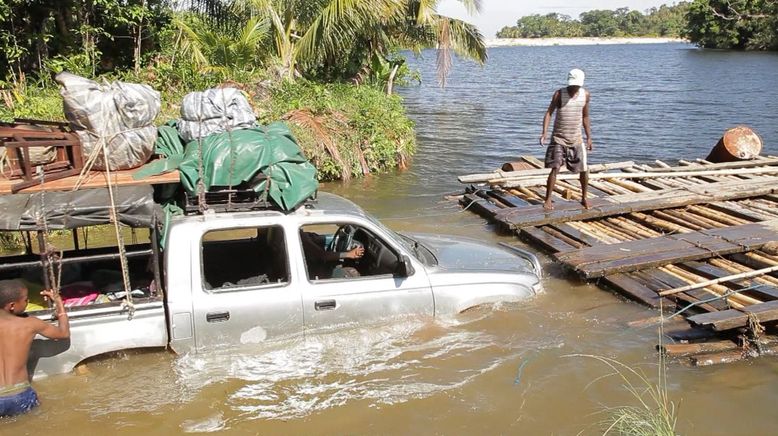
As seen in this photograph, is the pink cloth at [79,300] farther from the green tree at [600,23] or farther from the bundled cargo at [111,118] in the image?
the green tree at [600,23]

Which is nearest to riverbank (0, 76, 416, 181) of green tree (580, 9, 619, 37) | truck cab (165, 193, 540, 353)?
truck cab (165, 193, 540, 353)

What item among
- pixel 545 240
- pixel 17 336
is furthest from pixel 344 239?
pixel 545 240

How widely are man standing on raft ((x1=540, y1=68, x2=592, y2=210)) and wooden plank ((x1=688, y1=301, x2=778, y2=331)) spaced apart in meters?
3.78

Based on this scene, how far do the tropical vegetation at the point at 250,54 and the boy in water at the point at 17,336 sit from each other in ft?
29.1

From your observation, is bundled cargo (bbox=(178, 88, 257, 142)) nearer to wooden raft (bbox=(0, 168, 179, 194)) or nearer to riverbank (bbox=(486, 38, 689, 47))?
wooden raft (bbox=(0, 168, 179, 194))

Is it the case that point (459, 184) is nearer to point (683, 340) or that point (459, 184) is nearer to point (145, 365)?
point (683, 340)

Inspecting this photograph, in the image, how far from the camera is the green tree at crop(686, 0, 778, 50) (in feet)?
213

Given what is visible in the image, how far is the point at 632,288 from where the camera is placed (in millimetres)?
7422

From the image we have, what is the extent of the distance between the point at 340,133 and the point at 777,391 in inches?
401

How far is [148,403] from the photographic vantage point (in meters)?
5.37

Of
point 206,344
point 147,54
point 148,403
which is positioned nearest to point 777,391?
point 206,344

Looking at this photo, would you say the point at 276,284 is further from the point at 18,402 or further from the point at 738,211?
the point at 738,211

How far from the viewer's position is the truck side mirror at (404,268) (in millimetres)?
5805

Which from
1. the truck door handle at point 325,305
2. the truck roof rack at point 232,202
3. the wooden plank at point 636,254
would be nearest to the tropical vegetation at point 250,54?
the wooden plank at point 636,254
